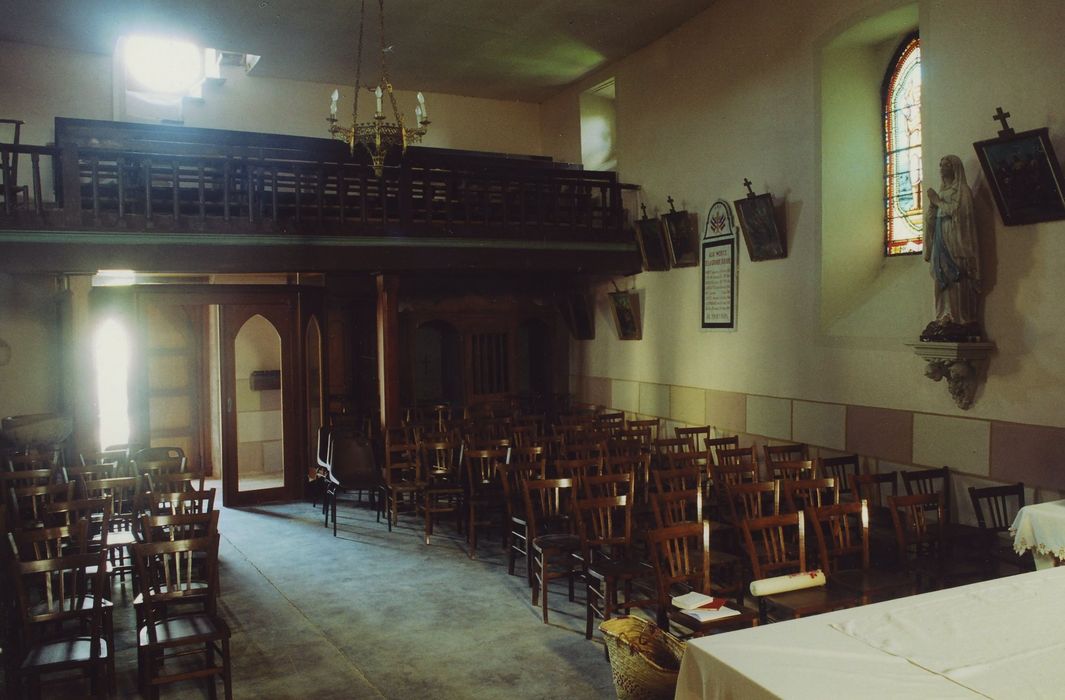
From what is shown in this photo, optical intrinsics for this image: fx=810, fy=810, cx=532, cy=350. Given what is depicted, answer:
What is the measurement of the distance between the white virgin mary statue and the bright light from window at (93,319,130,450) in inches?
378

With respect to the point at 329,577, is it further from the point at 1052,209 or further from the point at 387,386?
the point at 1052,209

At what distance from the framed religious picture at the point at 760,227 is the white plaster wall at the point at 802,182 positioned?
0.12 m

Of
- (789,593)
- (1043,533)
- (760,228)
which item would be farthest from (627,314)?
(789,593)

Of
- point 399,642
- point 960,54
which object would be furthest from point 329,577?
point 960,54

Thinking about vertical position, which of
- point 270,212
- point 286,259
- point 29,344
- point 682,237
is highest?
point 270,212

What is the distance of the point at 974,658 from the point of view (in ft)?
8.21

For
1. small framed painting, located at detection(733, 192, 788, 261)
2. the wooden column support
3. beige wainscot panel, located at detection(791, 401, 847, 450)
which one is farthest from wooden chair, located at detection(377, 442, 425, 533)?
small framed painting, located at detection(733, 192, 788, 261)

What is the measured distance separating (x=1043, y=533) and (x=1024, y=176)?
265cm

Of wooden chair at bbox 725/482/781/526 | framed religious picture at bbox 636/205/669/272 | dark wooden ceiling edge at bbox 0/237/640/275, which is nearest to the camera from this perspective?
wooden chair at bbox 725/482/781/526

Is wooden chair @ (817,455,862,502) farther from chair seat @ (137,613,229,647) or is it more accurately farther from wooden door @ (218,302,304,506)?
wooden door @ (218,302,304,506)

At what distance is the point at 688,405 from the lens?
32.2 ft

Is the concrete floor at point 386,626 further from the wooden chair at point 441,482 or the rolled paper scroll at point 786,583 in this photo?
the rolled paper scroll at point 786,583

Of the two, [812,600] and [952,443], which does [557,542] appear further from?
[952,443]

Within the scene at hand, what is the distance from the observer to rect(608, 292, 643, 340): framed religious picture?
1088 cm
